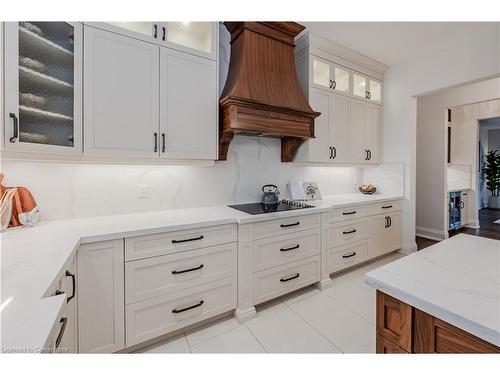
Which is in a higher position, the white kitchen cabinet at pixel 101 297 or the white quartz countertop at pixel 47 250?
the white quartz countertop at pixel 47 250

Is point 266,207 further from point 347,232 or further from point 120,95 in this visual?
point 120,95

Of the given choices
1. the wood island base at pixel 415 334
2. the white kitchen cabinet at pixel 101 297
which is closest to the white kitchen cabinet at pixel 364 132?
the wood island base at pixel 415 334

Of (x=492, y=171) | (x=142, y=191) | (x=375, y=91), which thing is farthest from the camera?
(x=492, y=171)

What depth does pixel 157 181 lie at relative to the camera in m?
2.05

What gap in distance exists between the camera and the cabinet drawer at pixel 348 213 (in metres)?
2.49

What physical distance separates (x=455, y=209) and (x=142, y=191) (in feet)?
17.5

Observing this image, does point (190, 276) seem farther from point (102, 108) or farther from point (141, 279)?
point (102, 108)

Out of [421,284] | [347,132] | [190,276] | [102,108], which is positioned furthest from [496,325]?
[347,132]

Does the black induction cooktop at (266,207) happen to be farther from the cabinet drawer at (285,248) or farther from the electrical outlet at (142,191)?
the electrical outlet at (142,191)

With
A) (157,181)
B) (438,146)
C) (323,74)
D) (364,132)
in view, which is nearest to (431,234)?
(438,146)

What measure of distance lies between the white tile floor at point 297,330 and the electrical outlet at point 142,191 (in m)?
1.15

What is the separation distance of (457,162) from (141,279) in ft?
21.0

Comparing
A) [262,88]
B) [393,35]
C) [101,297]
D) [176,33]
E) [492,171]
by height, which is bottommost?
[101,297]
